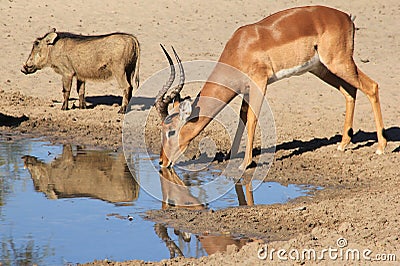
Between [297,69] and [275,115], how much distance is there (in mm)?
2690

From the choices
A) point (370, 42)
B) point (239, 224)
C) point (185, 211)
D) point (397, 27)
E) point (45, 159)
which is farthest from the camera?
point (397, 27)

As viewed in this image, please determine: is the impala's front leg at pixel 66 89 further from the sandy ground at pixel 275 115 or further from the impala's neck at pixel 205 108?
the impala's neck at pixel 205 108

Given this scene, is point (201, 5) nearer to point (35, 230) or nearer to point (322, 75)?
point (322, 75)

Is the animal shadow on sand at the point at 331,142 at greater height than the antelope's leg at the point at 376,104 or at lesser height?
lesser

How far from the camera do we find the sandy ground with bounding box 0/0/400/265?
7152 mm

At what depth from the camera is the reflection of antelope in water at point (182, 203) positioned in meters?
6.76

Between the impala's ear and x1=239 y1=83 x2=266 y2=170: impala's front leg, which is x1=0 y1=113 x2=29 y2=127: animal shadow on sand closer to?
the impala's ear

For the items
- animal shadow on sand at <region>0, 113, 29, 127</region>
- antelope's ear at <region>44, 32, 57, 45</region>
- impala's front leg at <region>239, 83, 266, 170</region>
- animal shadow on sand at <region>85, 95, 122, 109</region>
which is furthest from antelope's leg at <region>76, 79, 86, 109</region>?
impala's front leg at <region>239, 83, 266, 170</region>

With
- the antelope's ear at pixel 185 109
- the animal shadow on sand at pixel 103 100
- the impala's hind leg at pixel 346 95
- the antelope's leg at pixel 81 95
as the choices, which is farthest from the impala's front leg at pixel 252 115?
the animal shadow on sand at pixel 103 100

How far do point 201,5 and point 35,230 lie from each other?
13.8 meters

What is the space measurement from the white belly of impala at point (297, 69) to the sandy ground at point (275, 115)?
1.07 m

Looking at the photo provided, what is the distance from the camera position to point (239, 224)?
7320mm

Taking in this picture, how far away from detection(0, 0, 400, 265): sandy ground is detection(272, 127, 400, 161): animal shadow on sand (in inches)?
0.7

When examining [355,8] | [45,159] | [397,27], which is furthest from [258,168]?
[355,8]
